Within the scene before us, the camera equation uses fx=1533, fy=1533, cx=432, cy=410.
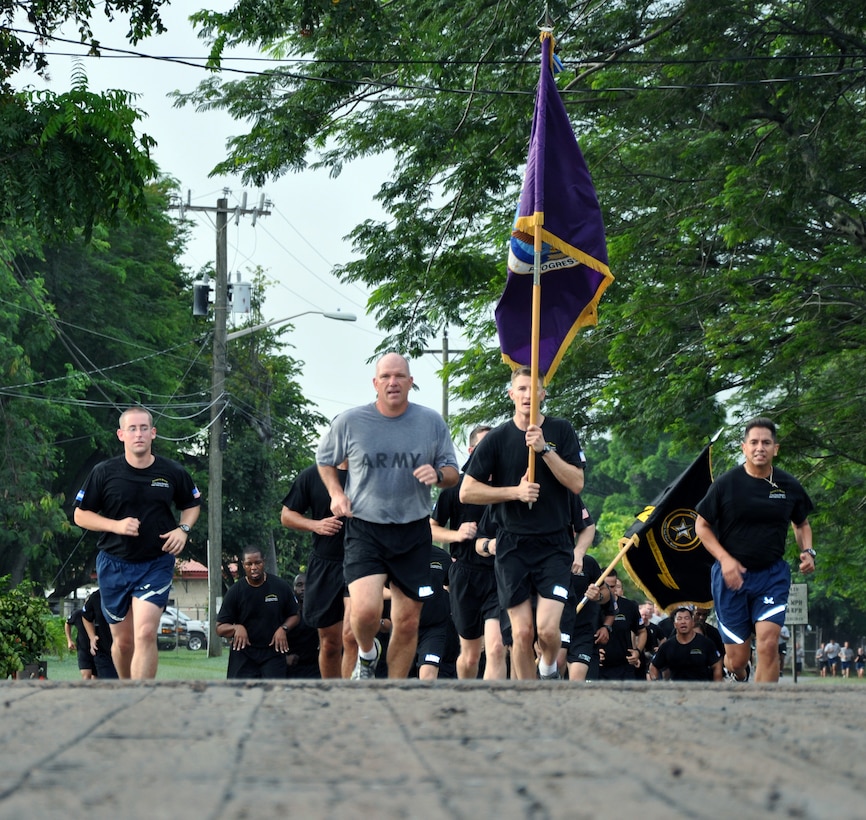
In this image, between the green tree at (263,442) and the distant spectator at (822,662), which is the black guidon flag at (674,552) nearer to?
the green tree at (263,442)

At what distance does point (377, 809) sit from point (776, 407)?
53.4ft

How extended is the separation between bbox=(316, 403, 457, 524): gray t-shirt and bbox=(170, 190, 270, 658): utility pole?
2387 cm

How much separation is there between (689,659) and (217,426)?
19272mm

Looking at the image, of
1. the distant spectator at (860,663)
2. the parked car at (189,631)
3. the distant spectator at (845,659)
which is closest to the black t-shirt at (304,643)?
the parked car at (189,631)

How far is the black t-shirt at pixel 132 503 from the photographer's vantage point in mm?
10539

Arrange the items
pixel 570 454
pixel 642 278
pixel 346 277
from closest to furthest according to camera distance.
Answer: pixel 570 454
pixel 346 277
pixel 642 278

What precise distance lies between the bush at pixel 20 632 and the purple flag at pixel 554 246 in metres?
6.53

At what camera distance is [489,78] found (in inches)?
679

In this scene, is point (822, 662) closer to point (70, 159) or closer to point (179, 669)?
point (179, 669)

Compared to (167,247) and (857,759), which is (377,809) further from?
(167,247)

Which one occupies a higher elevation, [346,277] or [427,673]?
[346,277]

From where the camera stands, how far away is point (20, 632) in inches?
635

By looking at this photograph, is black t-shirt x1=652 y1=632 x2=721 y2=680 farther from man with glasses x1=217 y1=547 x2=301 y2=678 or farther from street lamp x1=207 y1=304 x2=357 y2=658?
street lamp x1=207 y1=304 x2=357 y2=658

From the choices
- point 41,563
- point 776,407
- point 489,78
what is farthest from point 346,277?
point 41,563
